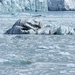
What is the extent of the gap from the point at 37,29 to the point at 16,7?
→ 65.2 ft

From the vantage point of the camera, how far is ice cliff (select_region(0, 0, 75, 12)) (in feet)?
89.8

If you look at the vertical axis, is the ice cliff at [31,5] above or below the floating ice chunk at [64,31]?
below

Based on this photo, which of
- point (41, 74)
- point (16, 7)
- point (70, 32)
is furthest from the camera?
point (16, 7)

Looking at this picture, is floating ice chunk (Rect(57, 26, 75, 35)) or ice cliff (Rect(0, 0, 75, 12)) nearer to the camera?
floating ice chunk (Rect(57, 26, 75, 35))

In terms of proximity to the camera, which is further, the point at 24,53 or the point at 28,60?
the point at 24,53

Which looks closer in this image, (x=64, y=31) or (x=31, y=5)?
(x=64, y=31)

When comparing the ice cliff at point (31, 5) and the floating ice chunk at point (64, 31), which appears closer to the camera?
the floating ice chunk at point (64, 31)

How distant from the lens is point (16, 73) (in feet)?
10.7

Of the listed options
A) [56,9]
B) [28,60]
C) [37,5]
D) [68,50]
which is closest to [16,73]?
[28,60]

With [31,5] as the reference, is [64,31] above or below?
above

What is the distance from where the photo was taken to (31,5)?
2952 centimetres

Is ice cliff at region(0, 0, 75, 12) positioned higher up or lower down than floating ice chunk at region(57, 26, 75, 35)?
lower down

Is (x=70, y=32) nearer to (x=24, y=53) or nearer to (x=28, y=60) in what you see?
(x=24, y=53)

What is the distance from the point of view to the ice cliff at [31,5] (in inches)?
1078
